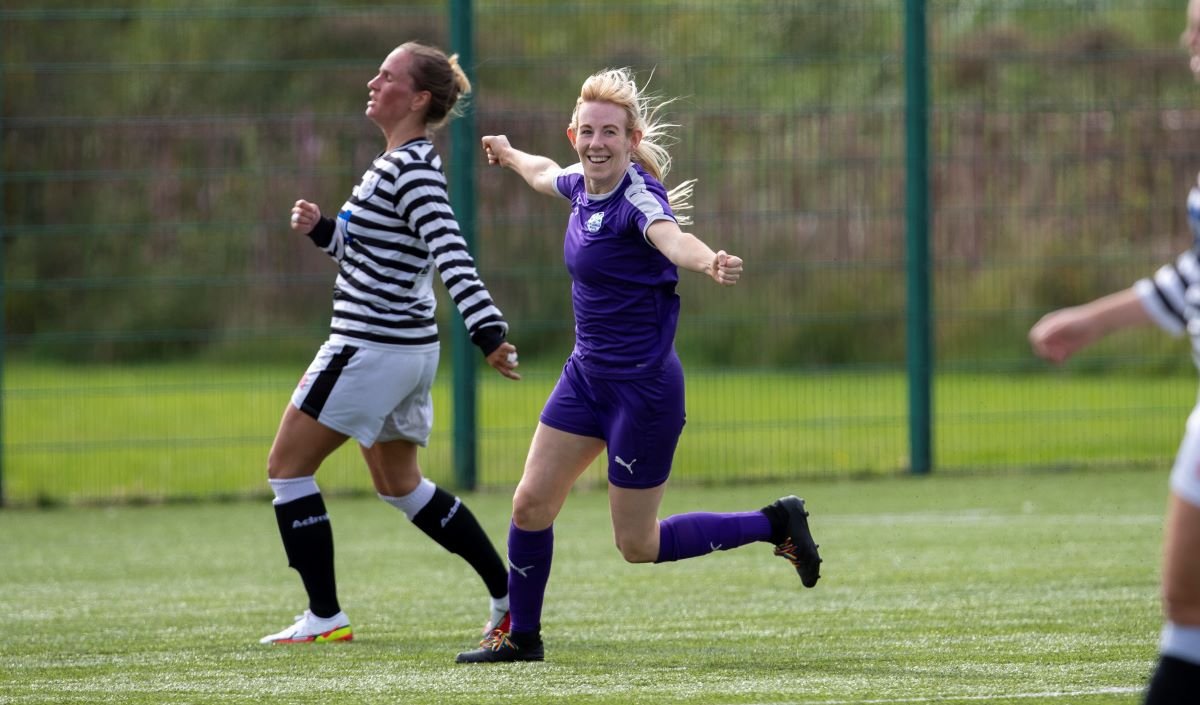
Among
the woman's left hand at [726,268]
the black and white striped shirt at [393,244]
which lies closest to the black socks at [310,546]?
the black and white striped shirt at [393,244]

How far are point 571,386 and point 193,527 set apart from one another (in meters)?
5.30

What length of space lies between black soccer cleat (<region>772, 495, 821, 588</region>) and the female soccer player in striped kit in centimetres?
102

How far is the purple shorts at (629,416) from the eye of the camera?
19.1 feet

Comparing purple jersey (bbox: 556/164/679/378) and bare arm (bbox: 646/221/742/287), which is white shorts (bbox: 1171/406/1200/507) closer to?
bare arm (bbox: 646/221/742/287)

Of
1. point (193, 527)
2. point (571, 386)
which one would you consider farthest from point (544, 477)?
point (193, 527)

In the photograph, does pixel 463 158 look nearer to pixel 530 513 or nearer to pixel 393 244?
pixel 393 244

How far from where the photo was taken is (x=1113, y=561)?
831 cm

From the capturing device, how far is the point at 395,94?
6.64 meters

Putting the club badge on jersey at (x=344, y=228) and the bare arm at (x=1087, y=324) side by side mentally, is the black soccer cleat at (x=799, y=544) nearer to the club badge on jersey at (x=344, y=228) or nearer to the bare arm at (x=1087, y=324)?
the club badge on jersey at (x=344, y=228)

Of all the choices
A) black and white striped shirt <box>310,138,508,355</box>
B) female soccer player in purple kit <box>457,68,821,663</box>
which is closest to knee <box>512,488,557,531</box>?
female soccer player in purple kit <box>457,68,821,663</box>

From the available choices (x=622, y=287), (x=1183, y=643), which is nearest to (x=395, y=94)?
(x=622, y=287)

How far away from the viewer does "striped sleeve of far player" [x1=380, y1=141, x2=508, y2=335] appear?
629cm

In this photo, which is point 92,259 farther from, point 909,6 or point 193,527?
point 909,6

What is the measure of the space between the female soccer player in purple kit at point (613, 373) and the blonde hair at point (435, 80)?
85 cm
